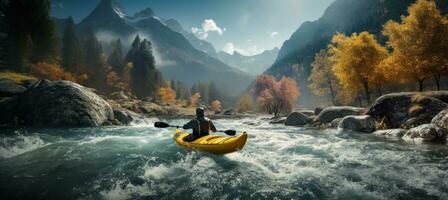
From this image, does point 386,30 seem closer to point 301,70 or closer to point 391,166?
point 391,166

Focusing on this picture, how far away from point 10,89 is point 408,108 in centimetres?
3676

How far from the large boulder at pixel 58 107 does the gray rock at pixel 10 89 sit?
2.92 metres

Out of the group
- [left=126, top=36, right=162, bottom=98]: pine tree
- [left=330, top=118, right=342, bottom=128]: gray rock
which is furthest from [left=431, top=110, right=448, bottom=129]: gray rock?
[left=126, top=36, right=162, bottom=98]: pine tree

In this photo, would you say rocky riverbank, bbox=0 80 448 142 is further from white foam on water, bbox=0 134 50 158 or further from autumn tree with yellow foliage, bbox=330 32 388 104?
white foam on water, bbox=0 134 50 158

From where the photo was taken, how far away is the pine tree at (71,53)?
57.4m

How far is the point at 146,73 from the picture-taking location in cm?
7281

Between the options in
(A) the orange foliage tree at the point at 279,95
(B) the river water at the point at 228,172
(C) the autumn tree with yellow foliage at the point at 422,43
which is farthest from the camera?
(A) the orange foliage tree at the point at 279,95

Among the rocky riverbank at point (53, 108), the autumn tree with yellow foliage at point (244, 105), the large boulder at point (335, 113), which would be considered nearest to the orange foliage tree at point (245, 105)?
the autumn tree with yellow foliage at point (244, 105)

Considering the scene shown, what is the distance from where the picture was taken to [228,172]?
8602mm

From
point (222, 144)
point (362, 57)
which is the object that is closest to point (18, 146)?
point (222, 144)

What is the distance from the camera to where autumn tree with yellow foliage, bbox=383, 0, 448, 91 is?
78.1 ft

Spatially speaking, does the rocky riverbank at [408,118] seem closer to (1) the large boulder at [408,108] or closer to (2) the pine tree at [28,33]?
(1) the large boulder at [408,108]

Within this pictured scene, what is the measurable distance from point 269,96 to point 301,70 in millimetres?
130209

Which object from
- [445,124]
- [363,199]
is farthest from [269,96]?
[363,199]
